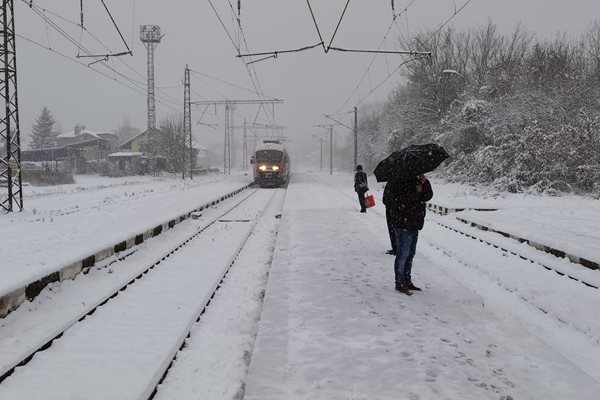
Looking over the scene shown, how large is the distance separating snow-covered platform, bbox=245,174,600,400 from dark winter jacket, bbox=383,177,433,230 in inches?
39.1

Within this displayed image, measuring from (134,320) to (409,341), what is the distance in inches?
127

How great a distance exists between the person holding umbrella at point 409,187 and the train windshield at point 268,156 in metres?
26.2

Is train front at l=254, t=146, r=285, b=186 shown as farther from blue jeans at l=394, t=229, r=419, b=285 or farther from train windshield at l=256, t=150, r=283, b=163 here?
blue jeans at l=394, t=229, r=419, b=285

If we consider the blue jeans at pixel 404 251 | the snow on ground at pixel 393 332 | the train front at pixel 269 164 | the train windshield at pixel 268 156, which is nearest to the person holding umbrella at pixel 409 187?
the blue jeans at pixel 404 251

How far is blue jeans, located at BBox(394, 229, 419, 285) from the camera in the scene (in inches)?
227

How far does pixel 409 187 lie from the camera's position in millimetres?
5695

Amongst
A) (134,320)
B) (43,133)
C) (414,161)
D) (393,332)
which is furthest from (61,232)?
(43,133)

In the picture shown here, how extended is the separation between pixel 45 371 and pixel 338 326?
9.24 feet

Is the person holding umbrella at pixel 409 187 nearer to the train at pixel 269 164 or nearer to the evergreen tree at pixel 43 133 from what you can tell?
the train at pixel 269 164

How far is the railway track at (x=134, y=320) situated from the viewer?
3809 mm

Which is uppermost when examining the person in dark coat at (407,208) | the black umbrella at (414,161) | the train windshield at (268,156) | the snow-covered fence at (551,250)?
the train windshield at (268,156)

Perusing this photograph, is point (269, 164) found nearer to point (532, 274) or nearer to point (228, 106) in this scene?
point (532, 274)

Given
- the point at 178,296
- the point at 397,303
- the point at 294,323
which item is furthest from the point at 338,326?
the point at 178,296

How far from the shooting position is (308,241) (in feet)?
33.5
